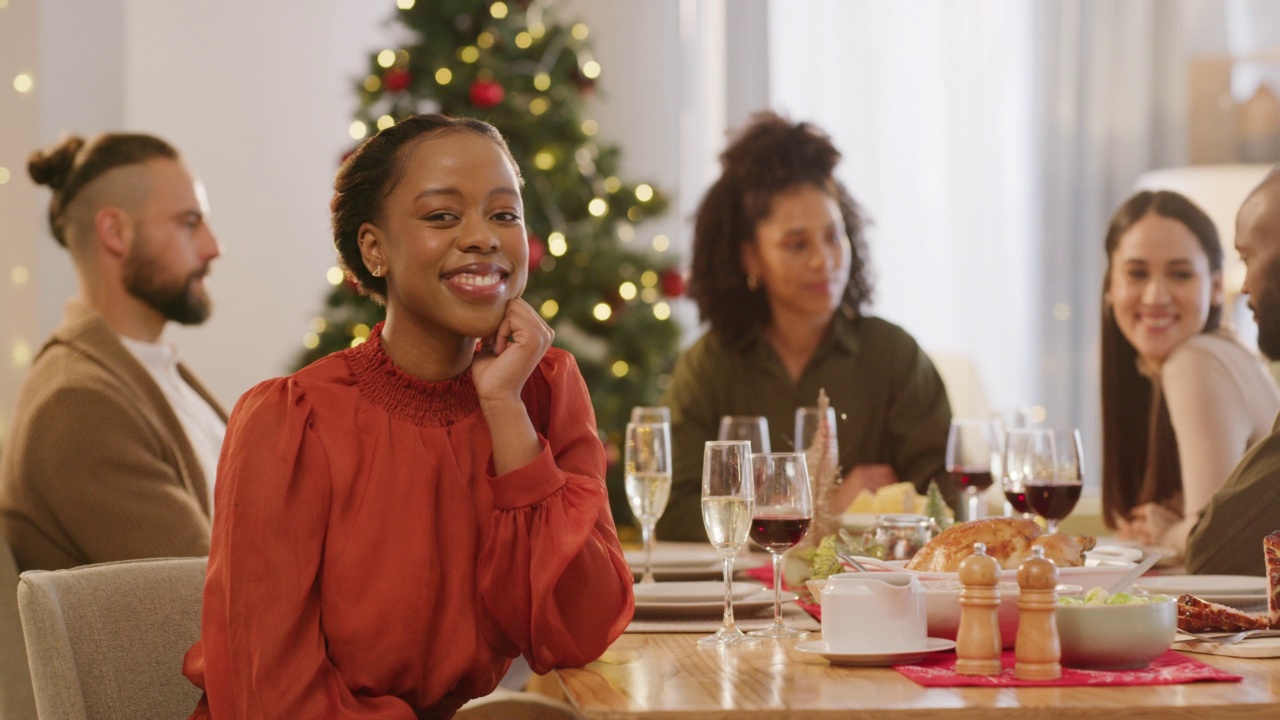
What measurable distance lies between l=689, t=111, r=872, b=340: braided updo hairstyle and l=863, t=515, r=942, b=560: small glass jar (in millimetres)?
1457

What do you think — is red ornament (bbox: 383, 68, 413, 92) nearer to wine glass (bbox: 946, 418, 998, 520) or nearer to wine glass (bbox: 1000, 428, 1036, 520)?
wine glass (bbox: 946, 418, 998, 520)

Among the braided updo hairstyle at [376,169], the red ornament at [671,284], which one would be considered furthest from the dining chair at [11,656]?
the red ornament at [671,284]

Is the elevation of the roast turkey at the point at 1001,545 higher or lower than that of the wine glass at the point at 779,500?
lower

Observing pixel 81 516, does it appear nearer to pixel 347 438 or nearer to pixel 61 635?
pixel 61 635

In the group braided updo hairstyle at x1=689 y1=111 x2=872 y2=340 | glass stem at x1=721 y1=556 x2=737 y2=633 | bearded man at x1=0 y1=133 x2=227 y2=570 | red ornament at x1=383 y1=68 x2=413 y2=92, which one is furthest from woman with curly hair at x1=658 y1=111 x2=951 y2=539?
red ornament at x1=383 y1=68 x2=413 y2=92

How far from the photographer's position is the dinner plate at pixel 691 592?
Result: 70.7 inches

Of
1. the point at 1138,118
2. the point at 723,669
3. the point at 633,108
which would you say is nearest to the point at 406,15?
the point at 633,108

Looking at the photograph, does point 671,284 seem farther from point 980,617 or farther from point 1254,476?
point 980,617

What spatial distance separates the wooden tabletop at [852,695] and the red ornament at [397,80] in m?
3.73

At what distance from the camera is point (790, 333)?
328cm

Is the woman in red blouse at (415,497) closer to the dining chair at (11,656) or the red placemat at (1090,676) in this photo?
the red placemat at (1090,676)

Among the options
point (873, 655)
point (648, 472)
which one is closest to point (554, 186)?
point (648, 472)

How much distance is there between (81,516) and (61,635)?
91 centimetres

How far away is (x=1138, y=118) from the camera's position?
16.8 feet
